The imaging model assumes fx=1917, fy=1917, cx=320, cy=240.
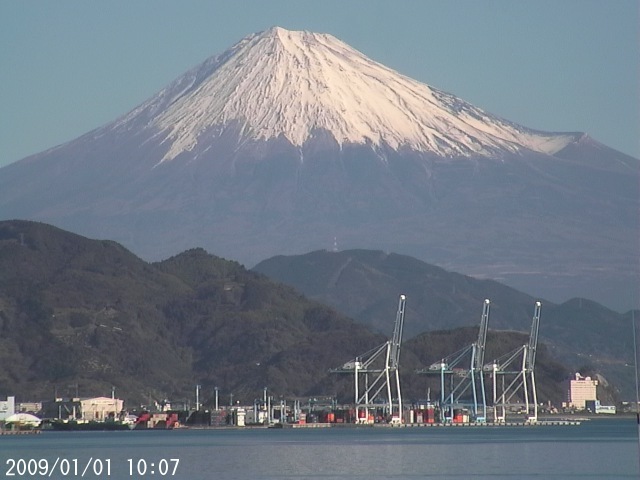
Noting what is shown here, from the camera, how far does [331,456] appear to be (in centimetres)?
10750

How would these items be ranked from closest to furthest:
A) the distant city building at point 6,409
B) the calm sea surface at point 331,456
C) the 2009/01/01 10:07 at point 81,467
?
the calm sea surface at point 331,456, the 2009/01/01 10:07 at point 81,467, the distant city building at point 6,409

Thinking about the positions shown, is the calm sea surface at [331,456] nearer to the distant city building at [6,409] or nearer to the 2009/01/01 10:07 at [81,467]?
the 2009/01/01 10:07 at [81,467]

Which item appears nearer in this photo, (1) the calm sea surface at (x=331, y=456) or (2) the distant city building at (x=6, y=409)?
(1) the calm sea surface at (x=331, y=456)

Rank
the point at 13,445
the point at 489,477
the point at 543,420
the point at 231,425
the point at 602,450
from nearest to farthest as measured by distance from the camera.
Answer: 1. the point at 489,477
2. the point at 602,450
3. the point at 13,445
4. the point at 231,425
5. the point at 543,420

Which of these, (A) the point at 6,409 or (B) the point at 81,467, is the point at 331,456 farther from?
(A) the point at 6,409

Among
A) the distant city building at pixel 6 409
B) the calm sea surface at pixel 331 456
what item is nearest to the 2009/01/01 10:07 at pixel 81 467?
the calm sea surface at pixel 331 456

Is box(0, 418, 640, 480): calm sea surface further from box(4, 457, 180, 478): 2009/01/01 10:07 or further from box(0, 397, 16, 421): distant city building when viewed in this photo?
box(0, 397, 16, 421): distant city building

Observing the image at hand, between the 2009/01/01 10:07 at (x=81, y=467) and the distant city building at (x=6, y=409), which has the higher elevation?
the distant city building at (x=6, y=409)

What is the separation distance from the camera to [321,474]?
90125 mm

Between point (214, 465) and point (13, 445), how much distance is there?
34512 millimetres

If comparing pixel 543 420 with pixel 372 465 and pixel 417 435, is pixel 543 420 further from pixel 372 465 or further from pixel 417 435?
pixel 372 465

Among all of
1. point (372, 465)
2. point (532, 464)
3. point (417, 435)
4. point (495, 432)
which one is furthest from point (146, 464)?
point (495, 432)

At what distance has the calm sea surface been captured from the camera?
9062 centimetres

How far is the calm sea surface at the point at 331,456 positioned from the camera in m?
90.6
